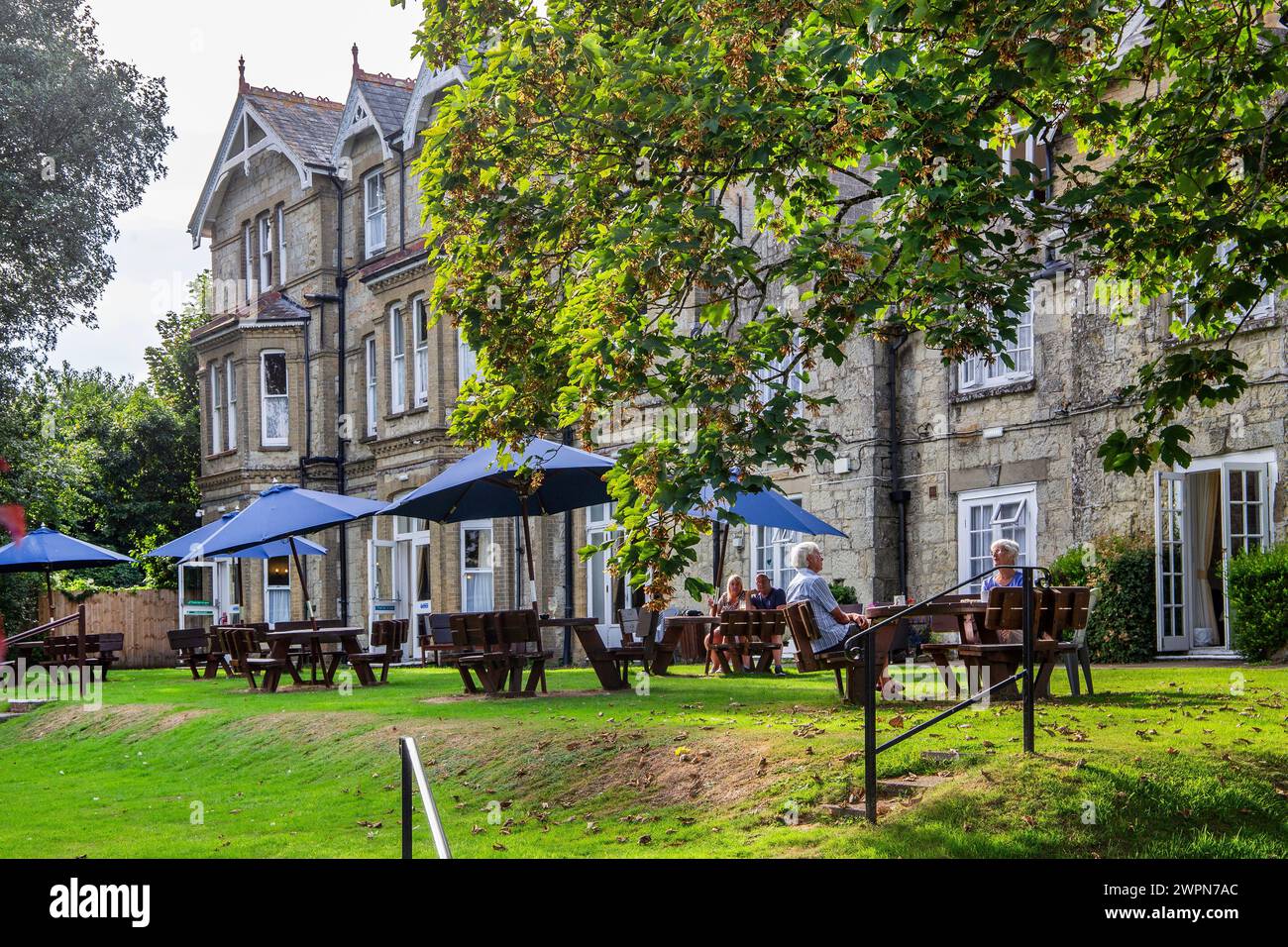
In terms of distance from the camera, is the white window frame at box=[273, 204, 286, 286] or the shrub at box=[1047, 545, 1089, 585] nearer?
the shrub at box=[1047, 545, 1089, 585]

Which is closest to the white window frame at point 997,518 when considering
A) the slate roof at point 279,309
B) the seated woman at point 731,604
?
the seated woman at point 731,604

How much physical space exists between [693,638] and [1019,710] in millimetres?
12275

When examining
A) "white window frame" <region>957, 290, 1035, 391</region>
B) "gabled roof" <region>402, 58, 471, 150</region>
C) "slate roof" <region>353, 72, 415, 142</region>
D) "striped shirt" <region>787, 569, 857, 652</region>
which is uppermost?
"slate roof" <region>353, 72, 415, 142</region>

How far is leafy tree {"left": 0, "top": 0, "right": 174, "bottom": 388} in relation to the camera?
28.5 m

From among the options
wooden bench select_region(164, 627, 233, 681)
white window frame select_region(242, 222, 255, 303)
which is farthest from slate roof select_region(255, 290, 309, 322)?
wooden bench select_region(164, 627, 233, 681)

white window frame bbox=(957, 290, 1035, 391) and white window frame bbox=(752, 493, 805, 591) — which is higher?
white window frame bbox=(957, 290, 1035, 391)

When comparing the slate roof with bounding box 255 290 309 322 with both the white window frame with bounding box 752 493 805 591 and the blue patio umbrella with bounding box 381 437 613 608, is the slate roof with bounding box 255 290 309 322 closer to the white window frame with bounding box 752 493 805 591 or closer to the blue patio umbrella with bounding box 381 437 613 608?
the white window frame with bounding box 752 493 805 591

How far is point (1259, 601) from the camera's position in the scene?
17984mm

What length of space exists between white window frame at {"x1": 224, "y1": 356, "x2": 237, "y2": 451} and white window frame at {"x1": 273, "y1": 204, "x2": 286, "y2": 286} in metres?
2.52

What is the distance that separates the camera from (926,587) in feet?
76.8

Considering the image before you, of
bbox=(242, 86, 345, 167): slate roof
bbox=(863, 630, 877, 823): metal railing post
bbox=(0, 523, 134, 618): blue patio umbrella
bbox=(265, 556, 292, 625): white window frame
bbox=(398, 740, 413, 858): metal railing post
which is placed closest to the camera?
bbox=(398, 740, 413, 858): metal railing post

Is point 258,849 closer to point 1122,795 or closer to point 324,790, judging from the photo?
point 324,790

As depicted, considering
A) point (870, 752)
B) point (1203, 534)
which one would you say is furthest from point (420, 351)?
point (870, 752)
